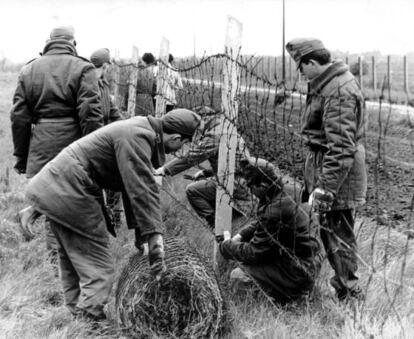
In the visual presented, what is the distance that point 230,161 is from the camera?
4.50m

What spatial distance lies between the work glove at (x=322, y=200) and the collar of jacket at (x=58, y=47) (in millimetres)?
2422

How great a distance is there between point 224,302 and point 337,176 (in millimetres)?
1100

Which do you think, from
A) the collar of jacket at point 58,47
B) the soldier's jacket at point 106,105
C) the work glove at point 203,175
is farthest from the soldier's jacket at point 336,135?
the soldier's jacket at point 106,105

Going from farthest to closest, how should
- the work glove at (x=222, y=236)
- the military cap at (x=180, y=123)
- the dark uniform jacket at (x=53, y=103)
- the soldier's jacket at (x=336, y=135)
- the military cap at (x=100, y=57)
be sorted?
the military cap at (x=100, y=57), the dark uniform jacket at (x=53, y=103), the work glove at (x=222, y=236), the soldier's jacket at (x=336, y=135), the military cap at (x=180, y=123)

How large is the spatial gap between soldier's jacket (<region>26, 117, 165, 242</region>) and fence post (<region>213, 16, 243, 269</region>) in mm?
848

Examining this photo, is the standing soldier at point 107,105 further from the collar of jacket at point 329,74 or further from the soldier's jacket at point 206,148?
the collar of jacket at point 329,74

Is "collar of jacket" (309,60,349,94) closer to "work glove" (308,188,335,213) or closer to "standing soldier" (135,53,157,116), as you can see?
"work glove" (308,188,335,213)

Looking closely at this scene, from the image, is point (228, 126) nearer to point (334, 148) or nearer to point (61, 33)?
point (334, 148)

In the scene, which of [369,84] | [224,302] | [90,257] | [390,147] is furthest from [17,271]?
[369,84]

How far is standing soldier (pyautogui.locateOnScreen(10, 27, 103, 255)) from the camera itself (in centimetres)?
474

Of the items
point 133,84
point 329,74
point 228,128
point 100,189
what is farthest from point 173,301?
point 133,84

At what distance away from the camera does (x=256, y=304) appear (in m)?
4.04

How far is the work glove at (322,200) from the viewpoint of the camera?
3844 mm

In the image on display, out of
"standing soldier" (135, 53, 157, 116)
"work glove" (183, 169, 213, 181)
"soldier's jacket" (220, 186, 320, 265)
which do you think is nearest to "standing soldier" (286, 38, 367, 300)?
"soldier's jacket" (220, 186, 320, 265)
